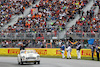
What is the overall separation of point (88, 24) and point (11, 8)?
15.9 metres

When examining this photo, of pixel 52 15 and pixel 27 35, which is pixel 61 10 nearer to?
pixel 52 15

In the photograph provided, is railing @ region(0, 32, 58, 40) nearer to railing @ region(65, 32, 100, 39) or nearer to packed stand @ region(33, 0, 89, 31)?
railing @ region(65, 32, 100, 39)

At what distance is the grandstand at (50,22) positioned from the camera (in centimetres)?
3456

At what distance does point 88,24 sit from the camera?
36.9 m

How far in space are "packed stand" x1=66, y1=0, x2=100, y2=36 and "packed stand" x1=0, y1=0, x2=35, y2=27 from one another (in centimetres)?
1255

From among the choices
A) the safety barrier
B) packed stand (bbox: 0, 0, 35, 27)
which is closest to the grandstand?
packed stand (bbox: 0, 0, 35, 27)

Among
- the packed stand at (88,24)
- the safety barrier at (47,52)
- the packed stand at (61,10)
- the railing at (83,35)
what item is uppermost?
the packed stand at (61,10)

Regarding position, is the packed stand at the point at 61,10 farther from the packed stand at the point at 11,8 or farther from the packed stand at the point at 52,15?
the packed stand at the point at 11,8

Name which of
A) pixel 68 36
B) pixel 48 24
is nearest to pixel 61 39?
pixel 68 36

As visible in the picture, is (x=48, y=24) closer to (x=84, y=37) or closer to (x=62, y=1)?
(x=62, y=1)

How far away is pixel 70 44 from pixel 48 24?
296 inches

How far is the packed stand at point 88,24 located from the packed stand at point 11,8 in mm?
12553

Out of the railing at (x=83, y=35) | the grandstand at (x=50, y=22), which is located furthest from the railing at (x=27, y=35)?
the railing at (x=83, y=35)

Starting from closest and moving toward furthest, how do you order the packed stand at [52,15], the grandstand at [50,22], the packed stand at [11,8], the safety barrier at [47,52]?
the safety barrier at [47,52], the grandstand at [50,22], the packed stand at [52,15], the packed stand at [11,8]
